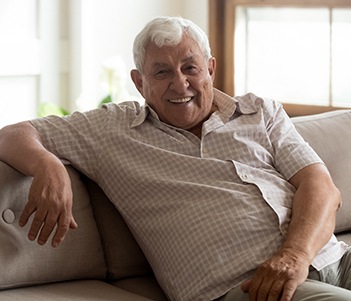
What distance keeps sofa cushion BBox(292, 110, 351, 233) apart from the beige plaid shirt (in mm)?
243

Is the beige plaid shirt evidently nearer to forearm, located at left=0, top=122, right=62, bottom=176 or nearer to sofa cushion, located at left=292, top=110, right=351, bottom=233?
forearm, located at left=0, top=122, right=62, bottom=176

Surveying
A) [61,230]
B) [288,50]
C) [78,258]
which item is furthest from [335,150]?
[288,50]

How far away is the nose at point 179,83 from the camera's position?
Result: 2.38 metres

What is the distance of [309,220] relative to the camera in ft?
7.16

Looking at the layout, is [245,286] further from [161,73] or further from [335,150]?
[335,150]

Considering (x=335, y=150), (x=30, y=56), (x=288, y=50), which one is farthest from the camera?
(x=288, y=50)

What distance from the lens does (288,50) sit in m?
4.47

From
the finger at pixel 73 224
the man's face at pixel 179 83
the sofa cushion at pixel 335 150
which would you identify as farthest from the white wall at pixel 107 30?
the finger at pixel 73 224

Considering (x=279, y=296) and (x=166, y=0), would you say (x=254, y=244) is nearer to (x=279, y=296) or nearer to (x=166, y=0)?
(x=279, y=296)

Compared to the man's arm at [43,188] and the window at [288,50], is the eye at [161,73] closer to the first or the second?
the man's arm at [43,188]

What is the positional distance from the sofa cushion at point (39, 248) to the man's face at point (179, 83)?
30cm

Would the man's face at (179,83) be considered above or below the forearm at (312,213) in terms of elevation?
above

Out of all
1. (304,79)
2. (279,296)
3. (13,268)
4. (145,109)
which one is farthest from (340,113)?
(304,79)

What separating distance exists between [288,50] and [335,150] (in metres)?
1.82
